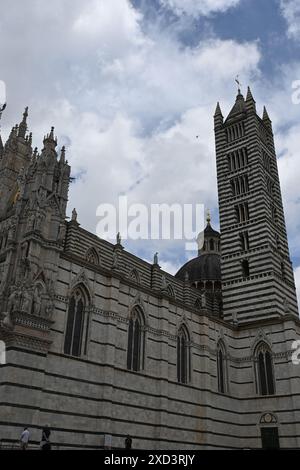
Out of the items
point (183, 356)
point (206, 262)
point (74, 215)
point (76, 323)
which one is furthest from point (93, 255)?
point (206, 262)

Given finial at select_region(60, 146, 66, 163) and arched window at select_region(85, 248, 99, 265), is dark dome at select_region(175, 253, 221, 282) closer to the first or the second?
arched window at select_region(85, 248, 99, 265)

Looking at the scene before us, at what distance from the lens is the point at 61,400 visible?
19203mm

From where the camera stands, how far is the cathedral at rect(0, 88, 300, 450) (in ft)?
62.8

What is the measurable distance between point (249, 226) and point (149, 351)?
570 inches

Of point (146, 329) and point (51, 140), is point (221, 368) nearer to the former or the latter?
point (146, 329)

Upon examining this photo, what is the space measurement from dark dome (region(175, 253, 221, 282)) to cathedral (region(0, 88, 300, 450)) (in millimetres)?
4726

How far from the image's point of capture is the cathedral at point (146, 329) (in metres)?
19.2

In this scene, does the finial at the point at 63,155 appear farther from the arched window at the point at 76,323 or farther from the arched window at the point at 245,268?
the arched window at the point at 245,268

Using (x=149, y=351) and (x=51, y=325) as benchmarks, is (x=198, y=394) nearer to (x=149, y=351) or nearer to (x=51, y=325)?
(x=149, y=351)

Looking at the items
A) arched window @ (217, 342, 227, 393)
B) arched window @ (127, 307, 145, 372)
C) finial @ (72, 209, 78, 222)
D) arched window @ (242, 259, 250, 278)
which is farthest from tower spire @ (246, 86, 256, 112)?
arched window @ (127, 307, 145, 372)


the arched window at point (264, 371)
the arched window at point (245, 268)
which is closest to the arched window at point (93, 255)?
the arched window at point (245, 268)

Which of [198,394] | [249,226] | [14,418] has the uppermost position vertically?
[249,226]
